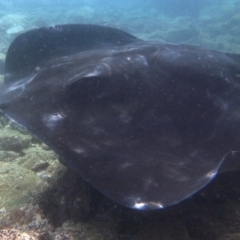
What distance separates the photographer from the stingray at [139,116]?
2.49 meters

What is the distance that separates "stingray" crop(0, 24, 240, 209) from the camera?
249cm

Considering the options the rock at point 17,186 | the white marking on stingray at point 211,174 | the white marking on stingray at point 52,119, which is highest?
the white marking on stingray at point 52,119

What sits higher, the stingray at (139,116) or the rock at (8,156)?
the stingray at (139,116)

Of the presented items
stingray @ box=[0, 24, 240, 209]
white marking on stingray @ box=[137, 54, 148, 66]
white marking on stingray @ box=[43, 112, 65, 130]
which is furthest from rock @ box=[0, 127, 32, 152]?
white marking on stingray @ box=[137, 54, 148, 66]

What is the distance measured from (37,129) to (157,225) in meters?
1.74

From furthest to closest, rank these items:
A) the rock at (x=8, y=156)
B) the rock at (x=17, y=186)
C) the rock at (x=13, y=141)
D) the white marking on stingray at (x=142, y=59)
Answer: the rock at (x=13, y=141), the rock at (x=8, y=156), the white marking on stingray at (x=142, y=59), the rock at (x=17, y=186)

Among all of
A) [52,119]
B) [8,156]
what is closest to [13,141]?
[8,156]

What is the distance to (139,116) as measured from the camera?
3.22m

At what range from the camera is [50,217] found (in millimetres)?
3084

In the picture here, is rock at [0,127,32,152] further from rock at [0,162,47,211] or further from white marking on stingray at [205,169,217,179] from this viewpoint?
white marking on stingray at [205,169,217,179]

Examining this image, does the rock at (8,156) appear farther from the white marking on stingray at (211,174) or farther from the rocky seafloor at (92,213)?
the white marking on stingray at (211,174)

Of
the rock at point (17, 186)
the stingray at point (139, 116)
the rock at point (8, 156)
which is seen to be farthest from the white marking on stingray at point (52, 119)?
the rock at point (8, 156)

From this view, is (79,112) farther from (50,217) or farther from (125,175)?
(50,217)

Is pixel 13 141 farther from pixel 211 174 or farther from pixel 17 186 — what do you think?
pixel 211 174
